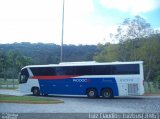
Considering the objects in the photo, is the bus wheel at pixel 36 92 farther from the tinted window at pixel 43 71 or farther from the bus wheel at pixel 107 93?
the bus wheel at pixel 107 93

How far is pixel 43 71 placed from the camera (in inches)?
166

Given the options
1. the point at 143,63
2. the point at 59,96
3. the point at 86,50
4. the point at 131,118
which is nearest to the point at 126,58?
the point at 143,63

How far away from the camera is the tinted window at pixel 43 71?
403 centimetres

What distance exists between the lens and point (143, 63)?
3.64 m

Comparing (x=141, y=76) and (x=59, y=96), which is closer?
(x=141, y=76)

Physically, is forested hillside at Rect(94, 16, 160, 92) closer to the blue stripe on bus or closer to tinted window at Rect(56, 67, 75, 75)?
tinted window at Rect(56, 67, 75, 75)

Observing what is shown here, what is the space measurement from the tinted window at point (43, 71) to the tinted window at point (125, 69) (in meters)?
0.87

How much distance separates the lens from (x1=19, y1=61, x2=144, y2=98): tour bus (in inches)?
157

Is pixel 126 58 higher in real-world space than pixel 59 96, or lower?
higher

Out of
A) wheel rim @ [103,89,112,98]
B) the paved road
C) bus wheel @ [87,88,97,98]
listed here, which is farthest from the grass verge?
wheel rim @ [103,89,112,98]

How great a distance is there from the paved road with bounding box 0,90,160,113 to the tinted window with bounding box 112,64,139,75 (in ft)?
1.27

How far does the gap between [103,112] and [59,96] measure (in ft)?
2.47

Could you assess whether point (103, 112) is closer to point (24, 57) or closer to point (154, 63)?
point (154, 63)

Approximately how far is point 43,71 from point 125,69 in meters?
1.16
